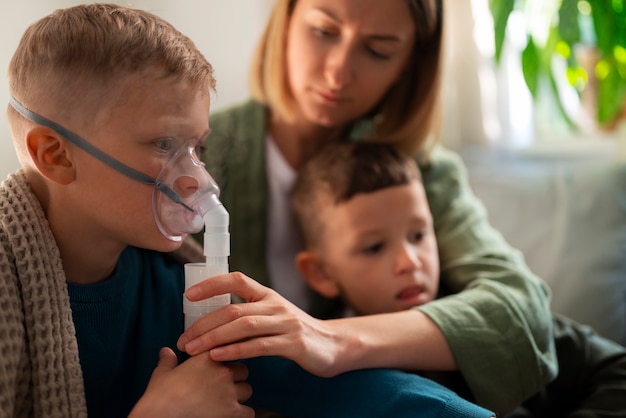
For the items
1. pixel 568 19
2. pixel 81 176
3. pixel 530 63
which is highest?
pixel 568 19

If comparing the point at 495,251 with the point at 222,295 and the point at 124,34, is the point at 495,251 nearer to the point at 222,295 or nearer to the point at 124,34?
the point at 222,295

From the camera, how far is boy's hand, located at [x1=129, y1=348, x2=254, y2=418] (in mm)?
1025

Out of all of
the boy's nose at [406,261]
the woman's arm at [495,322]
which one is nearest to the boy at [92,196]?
the woman's arm at [495,322]

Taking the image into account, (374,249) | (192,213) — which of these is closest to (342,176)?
(374,249)

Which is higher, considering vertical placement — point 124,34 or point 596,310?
point 124,34

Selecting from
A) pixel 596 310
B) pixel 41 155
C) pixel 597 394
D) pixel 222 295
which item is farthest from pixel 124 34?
pixel 596 310

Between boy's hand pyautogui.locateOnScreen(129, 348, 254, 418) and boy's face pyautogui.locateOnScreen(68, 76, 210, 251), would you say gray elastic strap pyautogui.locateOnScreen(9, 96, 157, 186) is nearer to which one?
boy's face pyautogui.locateOnScreen(68, 76, 210, 251)

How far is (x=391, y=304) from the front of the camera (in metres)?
1.56

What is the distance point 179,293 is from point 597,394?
2.83ft

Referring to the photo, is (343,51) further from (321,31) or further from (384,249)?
(384,249)

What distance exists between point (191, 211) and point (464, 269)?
2.31ft

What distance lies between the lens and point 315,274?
1679 mm

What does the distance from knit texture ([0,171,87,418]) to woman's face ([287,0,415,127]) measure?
69 centimetres

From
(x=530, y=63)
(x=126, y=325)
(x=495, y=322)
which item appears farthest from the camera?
(x=530, y=63)
